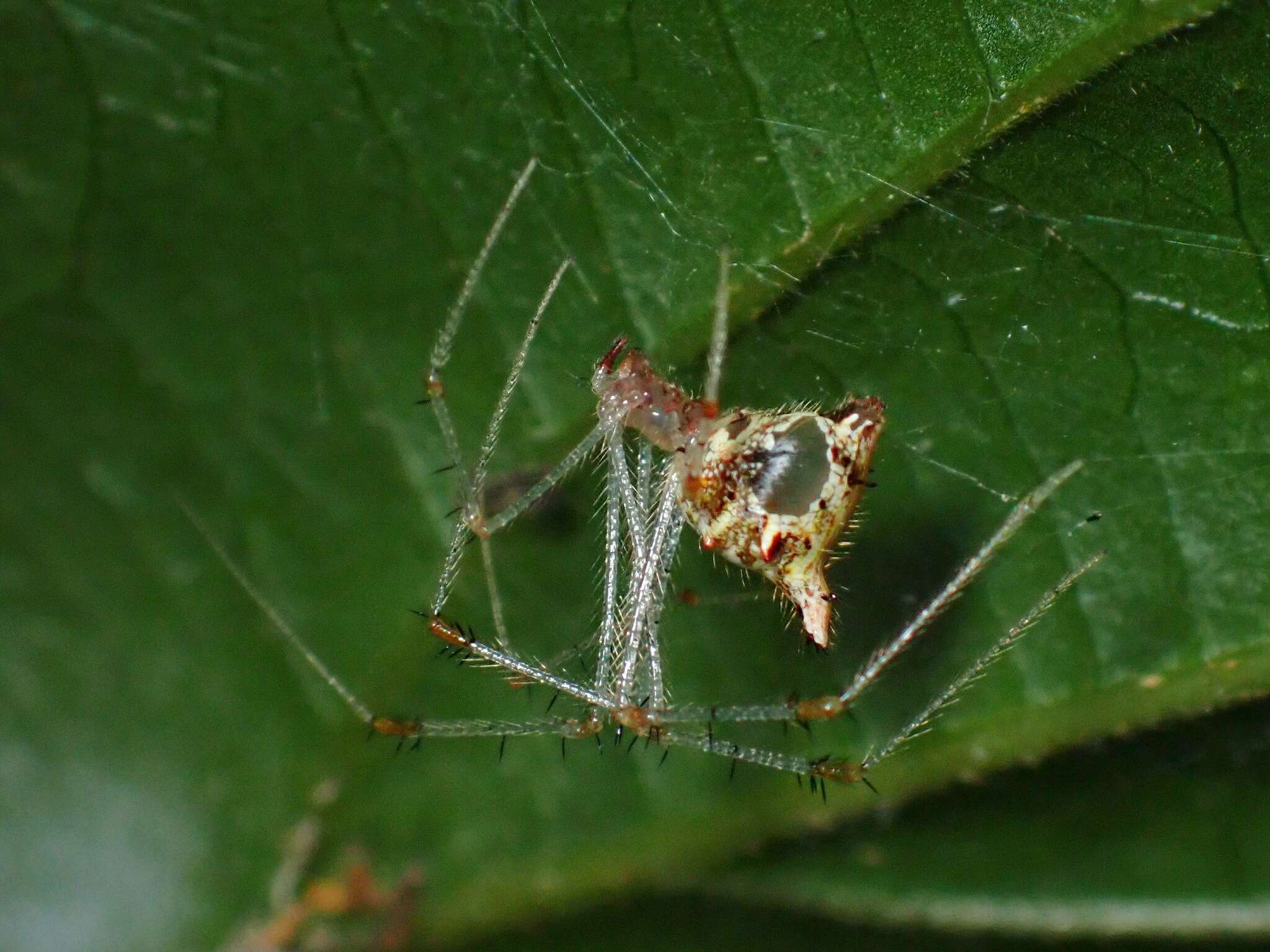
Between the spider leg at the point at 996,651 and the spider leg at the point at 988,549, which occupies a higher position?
the spider leg at the point at 988,549

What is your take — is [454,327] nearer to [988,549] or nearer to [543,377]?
[543,377]

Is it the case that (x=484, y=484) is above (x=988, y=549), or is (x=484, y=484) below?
above

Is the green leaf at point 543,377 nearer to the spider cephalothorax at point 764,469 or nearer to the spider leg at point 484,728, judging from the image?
the spider cephalothorax at point 764,469

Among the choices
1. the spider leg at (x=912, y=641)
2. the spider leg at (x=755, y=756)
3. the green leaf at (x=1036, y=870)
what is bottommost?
the green leaf at (x=1036, y=870)

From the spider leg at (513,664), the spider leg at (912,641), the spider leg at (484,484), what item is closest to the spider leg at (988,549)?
the spider leg at (912,641)

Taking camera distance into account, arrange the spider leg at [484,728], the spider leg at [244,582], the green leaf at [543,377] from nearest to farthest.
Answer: the green leaf at [543,377] → the spider leg at [484,728] → the spider leg at [244,582]

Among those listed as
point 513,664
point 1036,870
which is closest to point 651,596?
point 513,664

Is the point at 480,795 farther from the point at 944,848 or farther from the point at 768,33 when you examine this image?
the point at 768,33

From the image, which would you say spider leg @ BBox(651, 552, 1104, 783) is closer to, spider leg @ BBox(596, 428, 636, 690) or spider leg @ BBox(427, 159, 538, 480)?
spider leg @ BBox(596, 428, 636, 690)
